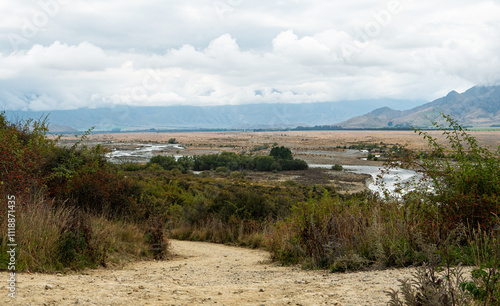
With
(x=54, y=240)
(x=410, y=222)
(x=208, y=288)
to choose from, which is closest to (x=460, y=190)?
(x=410, y=222)

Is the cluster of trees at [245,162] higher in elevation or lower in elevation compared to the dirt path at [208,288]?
lower

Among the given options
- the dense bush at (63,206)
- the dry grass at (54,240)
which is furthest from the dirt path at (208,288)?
the dense bush at (63,206)

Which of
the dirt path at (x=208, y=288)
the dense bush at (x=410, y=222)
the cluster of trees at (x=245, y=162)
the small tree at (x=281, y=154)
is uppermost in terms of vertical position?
the dense bush at (x=410, y=222)

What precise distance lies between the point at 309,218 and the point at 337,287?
3.14 meters

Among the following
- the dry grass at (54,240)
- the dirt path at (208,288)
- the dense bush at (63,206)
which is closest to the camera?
the dirt path at (208,288)

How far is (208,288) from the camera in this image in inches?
249

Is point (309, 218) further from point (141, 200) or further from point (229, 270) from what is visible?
point (141, 200)

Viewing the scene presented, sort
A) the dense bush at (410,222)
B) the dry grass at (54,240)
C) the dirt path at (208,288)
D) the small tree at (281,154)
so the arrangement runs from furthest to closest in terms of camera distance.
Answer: the small tree at (281,154) → the dense bush at (410,222) → the dry grass at (54,240) → the dirt path at (208,288)

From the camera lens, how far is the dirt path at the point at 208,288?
5.18 m

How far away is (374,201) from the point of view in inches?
387

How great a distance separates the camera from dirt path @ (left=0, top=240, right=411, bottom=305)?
17.0 feet

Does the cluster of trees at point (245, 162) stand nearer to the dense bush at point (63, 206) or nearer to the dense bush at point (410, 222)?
the dense bush at point (63, 206)

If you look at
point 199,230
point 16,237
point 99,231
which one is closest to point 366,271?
point 99,231

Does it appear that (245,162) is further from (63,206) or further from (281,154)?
(63,206)
